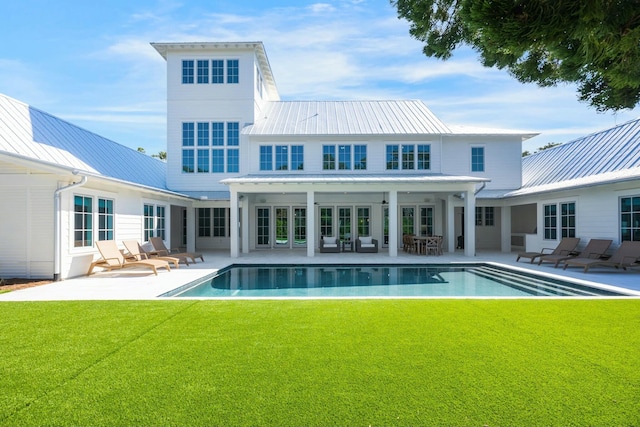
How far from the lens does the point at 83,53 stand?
1730cm

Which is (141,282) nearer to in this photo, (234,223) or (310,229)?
(234,223)

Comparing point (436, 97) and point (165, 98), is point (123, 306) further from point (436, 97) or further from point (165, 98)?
point (436, 97)

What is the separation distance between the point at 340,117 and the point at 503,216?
9930 mm

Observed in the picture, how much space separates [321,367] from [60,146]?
1325cm

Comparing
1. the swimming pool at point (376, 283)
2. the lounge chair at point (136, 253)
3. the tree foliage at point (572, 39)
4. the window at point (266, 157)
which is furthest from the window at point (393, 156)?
the tree foliage at point (572, 39)

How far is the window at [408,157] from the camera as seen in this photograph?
18.1 m

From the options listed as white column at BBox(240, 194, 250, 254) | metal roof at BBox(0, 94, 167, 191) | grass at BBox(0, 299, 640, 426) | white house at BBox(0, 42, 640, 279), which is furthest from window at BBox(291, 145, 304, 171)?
grass at BBox(0, 299, 640, 426)

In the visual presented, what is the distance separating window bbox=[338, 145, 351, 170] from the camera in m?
18.0

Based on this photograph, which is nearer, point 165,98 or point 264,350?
point 264,350

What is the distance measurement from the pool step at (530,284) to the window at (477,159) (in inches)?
309

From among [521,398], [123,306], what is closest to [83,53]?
[123,306]

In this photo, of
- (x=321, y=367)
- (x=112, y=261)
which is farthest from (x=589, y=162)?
(x=112, y=261)

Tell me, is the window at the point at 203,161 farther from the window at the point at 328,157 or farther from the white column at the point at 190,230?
the window at the point at 328,157

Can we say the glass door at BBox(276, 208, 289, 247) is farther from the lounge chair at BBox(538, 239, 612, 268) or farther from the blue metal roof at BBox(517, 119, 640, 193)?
the lounge chair at BBox(538, 239, 612, 268)
